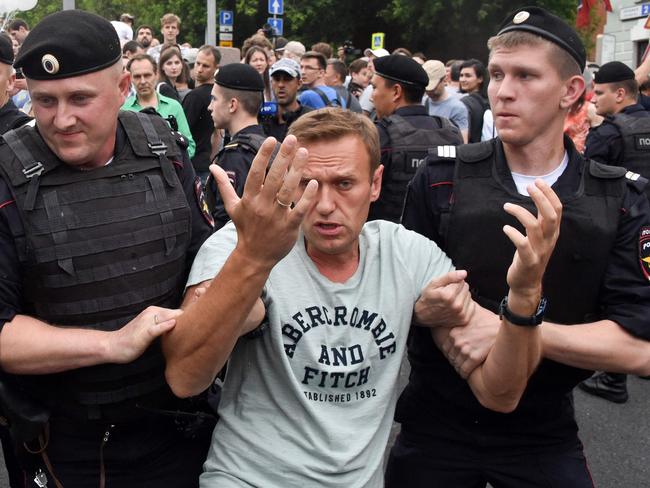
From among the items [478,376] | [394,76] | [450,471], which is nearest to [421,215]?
[478,376]

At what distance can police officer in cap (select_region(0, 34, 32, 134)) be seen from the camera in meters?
4.04

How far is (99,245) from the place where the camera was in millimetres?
2170

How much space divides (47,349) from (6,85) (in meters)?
2.61

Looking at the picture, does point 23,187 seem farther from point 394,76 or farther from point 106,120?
point 394,76

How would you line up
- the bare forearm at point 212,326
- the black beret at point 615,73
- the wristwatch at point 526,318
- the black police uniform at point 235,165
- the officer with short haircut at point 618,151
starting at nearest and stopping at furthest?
the bare forearm at point 212,326 → the wristwatch at point 526,318 → the black police uniform at point 235,165 → the officer with short haircut at point 618,151 → the black beret at point 615,73

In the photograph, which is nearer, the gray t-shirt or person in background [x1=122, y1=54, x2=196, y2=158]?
the gray t-shirt

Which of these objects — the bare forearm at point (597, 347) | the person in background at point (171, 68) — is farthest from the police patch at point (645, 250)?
the person in background at point (171, 68)

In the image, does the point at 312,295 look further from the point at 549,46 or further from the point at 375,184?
the point at 549,46

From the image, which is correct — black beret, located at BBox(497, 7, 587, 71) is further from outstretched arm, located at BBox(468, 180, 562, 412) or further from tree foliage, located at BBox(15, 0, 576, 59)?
tree foliage, located at BBox(15, 0, 576, 59)

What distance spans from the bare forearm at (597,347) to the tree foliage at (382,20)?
25439 mm

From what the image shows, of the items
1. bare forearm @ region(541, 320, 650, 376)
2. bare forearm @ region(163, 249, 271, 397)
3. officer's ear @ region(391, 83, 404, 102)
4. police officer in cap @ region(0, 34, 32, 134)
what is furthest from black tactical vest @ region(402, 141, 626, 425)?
officer's ear @ region(391, 83, 404, 102)

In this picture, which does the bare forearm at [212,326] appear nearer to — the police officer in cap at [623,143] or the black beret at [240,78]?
the black beret at [240,78]

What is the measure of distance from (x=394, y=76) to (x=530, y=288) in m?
4.34

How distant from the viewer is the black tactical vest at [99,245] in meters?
2.11
